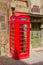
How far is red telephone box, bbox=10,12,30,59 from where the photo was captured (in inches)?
331

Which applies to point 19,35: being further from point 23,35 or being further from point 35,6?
point 35,6

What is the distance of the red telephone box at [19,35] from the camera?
27.6 feet

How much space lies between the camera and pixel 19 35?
27.9 ft

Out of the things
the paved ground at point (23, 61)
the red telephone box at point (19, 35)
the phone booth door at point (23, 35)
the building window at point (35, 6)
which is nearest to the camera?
the paved ground at point (23, 61)

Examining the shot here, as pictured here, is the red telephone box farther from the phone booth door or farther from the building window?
the building window

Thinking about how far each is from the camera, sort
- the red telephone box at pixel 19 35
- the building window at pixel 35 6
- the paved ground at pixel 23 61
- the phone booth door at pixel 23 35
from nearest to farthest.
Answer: the paved ground at pixel 23 61 < the red telephone box at pixel 19 35 < the phone booth door at pixel 23 35 < the building window at pixel 35 6

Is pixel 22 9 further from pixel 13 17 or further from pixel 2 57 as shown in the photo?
pixel 2 57

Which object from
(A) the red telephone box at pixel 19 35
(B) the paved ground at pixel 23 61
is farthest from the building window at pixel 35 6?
(B) the paved ground at pixel 23 61

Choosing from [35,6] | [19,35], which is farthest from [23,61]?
[35,6]

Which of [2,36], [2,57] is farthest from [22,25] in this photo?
[2,57]

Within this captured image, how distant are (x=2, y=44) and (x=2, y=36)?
39cm

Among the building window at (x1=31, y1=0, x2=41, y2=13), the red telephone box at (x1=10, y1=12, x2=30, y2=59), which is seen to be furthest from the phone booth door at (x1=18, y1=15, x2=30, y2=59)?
the building window at (x1=31, y1=0, x2=41, y2=13)

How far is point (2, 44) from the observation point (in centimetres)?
898

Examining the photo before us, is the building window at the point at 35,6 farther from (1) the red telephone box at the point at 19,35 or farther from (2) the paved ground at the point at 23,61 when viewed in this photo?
(2) the paved ground at the point at 23,61
